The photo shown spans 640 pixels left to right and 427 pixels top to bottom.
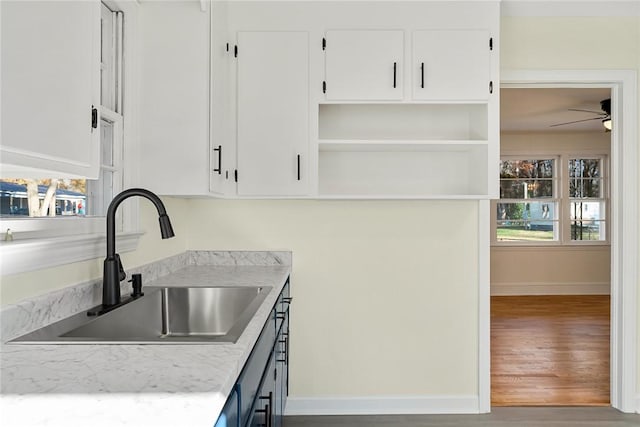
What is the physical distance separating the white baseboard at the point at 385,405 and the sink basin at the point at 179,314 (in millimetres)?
1202

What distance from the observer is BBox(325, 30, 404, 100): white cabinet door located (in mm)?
2758

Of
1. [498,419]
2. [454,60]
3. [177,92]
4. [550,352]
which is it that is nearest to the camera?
[177,92]

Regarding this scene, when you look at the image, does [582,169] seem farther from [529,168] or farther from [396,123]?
[396,123]

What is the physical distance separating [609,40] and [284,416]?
306cm

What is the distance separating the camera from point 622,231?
3.15 m

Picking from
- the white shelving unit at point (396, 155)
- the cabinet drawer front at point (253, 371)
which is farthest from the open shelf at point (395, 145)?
the cabinet drawer front at point (253, 371)

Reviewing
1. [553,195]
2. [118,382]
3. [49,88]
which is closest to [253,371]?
[118,382]

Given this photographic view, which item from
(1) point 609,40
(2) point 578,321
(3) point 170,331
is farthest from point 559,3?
(2) point 578,321

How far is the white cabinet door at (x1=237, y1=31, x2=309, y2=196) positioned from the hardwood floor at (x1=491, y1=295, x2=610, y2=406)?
203cm

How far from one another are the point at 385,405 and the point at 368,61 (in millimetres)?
2055

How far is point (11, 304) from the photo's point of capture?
4.52 feet

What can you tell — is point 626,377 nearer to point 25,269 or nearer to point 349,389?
point 349,389

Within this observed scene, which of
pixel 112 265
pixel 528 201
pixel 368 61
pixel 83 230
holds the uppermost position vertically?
pixel 368 61

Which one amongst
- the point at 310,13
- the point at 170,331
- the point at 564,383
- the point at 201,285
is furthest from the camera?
the point at 564,383
